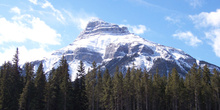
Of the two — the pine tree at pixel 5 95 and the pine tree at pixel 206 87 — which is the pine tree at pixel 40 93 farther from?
Answer: the pine tree at pixel 206 87

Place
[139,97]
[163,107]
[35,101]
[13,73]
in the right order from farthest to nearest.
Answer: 1. [163,107]
2. [139,97]
3. [13,73]
4. [35,101]

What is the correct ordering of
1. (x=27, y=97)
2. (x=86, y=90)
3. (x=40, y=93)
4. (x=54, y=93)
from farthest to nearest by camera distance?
1. (x=86, y=90)
2. (x=40, y=93)
3. (x=54, y=93)
4. (x=27, y=97)

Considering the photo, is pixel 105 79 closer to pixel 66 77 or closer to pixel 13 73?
pixel 66 77

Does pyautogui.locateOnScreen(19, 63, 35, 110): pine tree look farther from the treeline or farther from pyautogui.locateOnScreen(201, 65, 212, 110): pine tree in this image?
pyautogui.locateOnScreen(201, 65, 212, 110): pine tree

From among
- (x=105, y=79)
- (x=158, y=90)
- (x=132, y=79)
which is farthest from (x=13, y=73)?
(x=158, y=90)

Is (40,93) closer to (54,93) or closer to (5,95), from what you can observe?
(54,93)

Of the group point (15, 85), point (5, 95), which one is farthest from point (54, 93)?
point (5, 95)

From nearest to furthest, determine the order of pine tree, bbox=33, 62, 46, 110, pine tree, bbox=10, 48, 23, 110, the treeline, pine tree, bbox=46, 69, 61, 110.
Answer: pine tree, bbox=33, 62, 46, 110 → pine tree, bbox=46, 69, 61, 110 → the treeline → pine tree, bbox=10, 48, 23, 110

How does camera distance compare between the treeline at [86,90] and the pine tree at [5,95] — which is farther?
the treeline at [86,90]

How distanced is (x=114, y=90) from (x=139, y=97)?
793cm

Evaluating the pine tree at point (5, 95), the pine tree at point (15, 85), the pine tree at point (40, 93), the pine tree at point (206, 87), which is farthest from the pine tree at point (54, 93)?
the pine tree at point (206, 87)

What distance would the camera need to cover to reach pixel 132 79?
2901 inches

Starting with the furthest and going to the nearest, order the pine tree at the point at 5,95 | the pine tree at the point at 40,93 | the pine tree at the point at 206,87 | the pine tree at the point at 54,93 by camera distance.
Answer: the pine tree at the point at 206,87
the pine tree at the point at 54,93
the pine tree at the point at 40,93
the pine tree at the point at 5,95

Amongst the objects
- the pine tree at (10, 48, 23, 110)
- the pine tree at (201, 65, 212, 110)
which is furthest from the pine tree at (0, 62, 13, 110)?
the pine tree at (201, 65, 212, 110)
